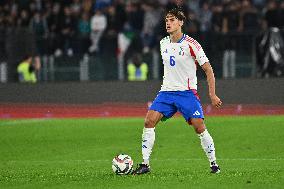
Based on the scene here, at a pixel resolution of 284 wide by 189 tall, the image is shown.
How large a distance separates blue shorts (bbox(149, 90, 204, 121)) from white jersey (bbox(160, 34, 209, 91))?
0.08 metres

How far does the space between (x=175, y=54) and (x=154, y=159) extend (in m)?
4.09

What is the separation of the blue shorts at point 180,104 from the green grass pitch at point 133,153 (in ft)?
2.80

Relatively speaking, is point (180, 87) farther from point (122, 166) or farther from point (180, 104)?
point (122, 166)

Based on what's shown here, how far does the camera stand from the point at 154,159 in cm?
1656

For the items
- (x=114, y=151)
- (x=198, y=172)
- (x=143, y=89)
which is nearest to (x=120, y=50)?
(x=143, y=89)

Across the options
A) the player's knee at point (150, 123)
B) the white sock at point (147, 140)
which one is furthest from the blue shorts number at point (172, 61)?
the white sock at point (147, 140)

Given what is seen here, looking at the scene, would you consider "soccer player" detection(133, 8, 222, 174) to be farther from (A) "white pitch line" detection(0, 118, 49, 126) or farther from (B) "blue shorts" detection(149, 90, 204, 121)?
(A) "white pitch line" detection(0, 118, 49, 126)

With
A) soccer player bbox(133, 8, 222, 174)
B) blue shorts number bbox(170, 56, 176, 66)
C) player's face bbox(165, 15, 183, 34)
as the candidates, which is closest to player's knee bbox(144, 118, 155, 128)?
soccer player bbox(133, 8, 222, 174)

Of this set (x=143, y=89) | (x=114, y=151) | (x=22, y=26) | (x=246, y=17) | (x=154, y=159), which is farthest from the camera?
(x=22, y=26)

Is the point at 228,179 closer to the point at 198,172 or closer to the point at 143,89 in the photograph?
the point at 198,172

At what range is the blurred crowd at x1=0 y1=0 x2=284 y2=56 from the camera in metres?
29.4

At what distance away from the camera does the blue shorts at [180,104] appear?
12758mm

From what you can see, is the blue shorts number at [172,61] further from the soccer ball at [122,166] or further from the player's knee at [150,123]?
the soccer ball at [122,166]

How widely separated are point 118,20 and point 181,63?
59.8 feet
